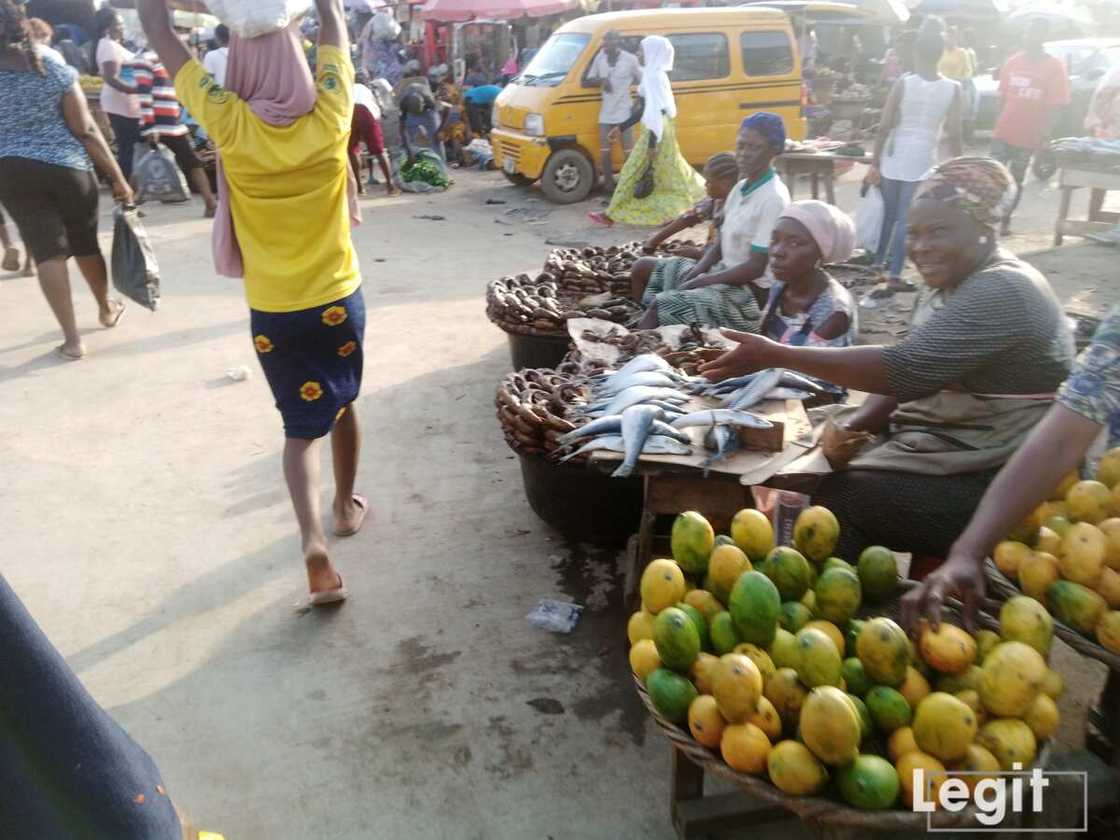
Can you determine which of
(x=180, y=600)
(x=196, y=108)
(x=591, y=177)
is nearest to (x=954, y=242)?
(x=196, y=108)

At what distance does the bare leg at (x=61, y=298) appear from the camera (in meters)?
5.56

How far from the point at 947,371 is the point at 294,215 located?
219cm

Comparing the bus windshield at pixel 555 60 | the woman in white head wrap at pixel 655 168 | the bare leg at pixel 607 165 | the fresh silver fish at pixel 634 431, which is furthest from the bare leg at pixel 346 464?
the bus windshield at pixel 555 60

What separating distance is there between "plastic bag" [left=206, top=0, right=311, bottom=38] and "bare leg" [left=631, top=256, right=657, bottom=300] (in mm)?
2888

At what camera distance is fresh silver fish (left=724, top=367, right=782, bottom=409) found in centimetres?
304

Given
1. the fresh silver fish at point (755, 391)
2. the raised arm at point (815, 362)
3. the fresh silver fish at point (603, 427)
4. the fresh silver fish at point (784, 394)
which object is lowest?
the fresh silver fish at point (603, 427)

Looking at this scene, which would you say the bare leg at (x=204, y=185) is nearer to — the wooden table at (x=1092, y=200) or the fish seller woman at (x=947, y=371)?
the fish seller woman at (x=947, y=371)

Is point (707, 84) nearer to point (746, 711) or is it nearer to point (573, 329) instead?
point (573, 329)

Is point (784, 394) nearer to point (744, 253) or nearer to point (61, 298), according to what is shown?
point (744, 253)

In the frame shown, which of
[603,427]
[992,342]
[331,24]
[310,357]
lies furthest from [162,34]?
[992,342]

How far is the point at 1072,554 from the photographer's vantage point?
2080mm

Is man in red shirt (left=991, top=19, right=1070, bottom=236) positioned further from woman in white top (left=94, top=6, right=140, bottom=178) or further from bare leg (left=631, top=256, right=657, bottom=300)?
woman in white top (left=94, top=6, right=140, bottom=178)

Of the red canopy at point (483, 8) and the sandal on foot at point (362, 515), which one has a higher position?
the red canopy at point (483, 8)

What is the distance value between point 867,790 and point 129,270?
5.14 metres
